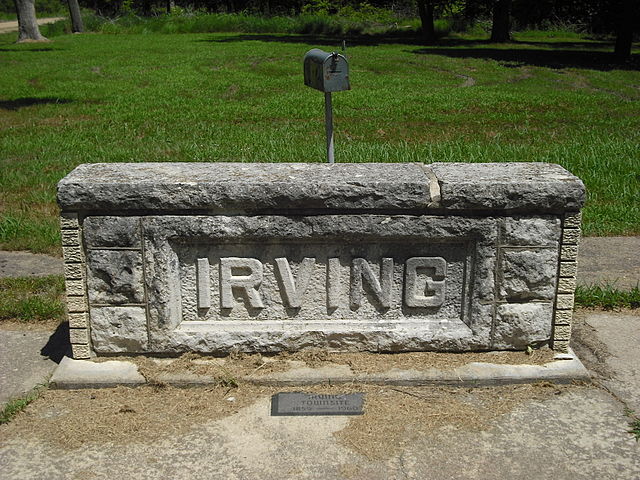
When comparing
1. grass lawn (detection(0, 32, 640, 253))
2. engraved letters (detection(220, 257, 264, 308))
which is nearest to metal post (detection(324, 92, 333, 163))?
engraved letters (detection(220, 257, 264, 308))

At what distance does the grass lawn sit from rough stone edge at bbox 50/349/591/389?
242cm

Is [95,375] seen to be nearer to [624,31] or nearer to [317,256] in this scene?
[317,256]

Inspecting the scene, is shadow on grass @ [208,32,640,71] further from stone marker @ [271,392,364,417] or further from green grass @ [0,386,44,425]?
green grass @ [0,386,44,425]

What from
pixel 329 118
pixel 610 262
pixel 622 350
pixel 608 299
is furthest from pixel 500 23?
pixel 622 350

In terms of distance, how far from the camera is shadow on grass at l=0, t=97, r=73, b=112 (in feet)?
40.6

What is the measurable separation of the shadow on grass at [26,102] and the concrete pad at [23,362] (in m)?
8.71

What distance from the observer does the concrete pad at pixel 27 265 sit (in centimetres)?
553

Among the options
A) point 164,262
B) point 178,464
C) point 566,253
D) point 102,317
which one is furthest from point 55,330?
point 566,253

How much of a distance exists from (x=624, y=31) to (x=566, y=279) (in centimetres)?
1771

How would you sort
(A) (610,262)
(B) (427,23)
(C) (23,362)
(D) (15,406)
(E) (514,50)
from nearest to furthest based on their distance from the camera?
(D) (15,406) < (C) (23,362) < (A) (610,262) < (E) (514,50) < (B) (427,23)

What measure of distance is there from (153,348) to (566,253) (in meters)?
2.08

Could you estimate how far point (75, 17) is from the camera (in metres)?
28.7

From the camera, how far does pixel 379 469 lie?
3131mm

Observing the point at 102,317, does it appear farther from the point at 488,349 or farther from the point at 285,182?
the point at 488,349
